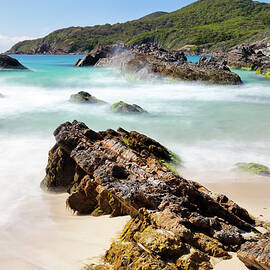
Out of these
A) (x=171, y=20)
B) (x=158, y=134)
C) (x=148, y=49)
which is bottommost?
(x=158, y=134)

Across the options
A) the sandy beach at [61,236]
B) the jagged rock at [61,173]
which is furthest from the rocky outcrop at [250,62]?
the sandy beach at [61,236]

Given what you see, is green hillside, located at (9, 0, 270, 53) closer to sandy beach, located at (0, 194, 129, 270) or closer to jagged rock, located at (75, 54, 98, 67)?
jagged rock, located at (75, 54, 98, 67)

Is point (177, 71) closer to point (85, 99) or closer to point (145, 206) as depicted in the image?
point (85, 99)

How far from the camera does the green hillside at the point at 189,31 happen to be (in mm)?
126300

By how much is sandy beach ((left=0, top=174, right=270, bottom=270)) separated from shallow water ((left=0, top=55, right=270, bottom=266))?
38 centimetres

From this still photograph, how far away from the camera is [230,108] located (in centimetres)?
→ 1770

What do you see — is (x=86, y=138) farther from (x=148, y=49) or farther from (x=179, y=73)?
(x=148, y=49)

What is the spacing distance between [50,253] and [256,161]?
21.7ft

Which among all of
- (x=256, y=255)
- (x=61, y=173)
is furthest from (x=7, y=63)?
(x=256, y=255)

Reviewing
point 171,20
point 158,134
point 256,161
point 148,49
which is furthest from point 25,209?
point 171,20

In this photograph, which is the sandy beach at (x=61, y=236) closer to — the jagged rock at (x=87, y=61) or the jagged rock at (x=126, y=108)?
the jagged rock at (x=126, y=108)

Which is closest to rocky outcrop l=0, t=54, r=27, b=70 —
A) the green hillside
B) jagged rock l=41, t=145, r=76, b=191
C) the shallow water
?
the shallow water

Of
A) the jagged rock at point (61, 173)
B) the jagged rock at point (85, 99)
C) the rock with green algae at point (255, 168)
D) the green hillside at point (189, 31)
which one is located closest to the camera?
the jagged rock at point (61, 173)

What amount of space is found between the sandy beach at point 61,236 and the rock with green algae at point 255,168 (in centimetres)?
116
